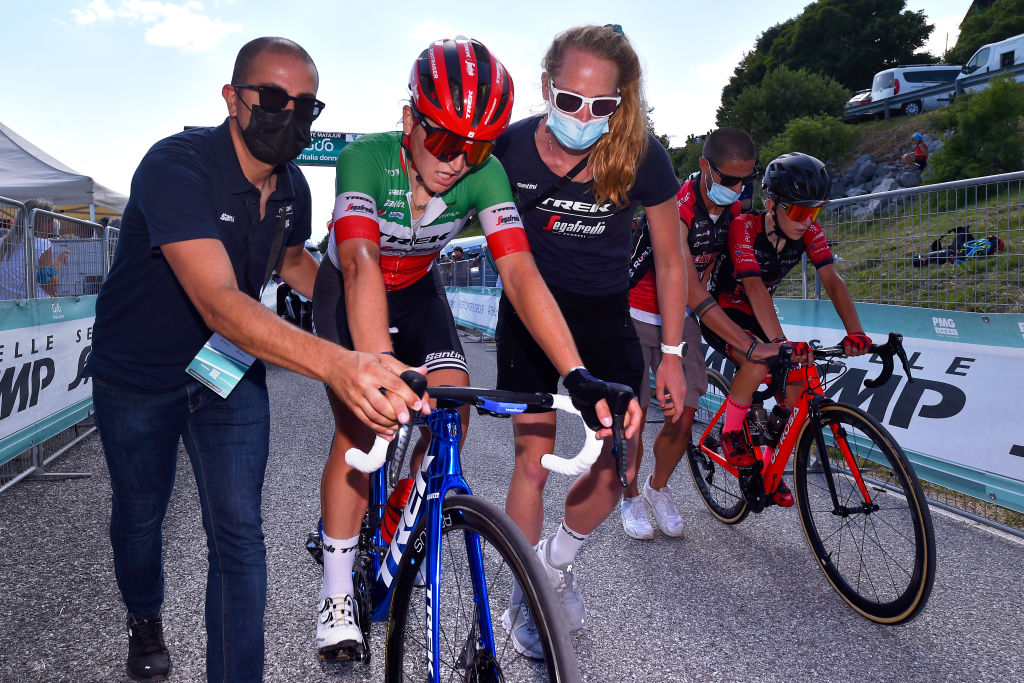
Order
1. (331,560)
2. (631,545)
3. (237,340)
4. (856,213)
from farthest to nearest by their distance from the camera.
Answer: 1. (856,213)
2. (631,545)
3. (331,560)
4. (237,340)

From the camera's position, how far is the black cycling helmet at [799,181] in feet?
14.3

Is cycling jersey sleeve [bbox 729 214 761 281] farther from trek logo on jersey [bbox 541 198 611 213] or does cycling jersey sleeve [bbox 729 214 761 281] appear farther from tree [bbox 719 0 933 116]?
tree [bbox 719 0 933 116]

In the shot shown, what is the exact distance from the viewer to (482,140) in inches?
94.9

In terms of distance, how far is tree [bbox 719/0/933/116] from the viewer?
211 feet

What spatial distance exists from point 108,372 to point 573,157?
1881 millimetres

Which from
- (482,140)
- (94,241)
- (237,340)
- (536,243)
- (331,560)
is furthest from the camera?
(94,241)

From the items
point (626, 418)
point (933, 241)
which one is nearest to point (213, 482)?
point (626, 418)

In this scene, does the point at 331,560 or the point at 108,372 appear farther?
the point at 331,560

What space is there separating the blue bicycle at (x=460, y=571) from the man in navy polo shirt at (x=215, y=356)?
484 millimetres

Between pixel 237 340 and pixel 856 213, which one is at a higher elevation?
pixel 856 213

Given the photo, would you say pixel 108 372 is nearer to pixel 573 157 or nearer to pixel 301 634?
pixel 301 634

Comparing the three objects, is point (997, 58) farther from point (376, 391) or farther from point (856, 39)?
point (376, 391)

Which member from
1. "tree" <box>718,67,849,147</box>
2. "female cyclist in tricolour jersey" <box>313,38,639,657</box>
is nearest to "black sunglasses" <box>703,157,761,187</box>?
"female cyclist in tricolour jersey" <box>313,38,639,657</box>

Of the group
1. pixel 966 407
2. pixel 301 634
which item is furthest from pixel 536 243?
pixel 966 407
